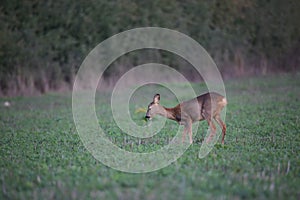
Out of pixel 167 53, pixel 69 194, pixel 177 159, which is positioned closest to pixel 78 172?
pixel 69 194

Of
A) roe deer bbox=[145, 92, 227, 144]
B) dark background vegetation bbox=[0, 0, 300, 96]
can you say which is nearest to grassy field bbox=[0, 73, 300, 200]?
roe deer bbox=[145, 92, 227, 144]

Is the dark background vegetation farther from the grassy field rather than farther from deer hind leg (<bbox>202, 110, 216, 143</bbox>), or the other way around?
deer hind leg (<bbox>202, 110, 216, 143</bbox>)

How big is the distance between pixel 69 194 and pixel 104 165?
5.69 ft

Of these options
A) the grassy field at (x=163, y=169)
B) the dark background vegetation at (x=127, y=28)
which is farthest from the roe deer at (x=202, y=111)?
the dark background vegetation at (x=127, y=28)

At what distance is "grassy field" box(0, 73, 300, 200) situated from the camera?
19.8 feet

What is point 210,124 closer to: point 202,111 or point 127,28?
point 202,111

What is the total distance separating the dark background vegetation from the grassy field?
7579 millimetres

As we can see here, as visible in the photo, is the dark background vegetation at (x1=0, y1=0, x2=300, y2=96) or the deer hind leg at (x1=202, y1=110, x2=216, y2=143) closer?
the deer hind leg at (x1=202, y1=110, x2=216, y2=143)

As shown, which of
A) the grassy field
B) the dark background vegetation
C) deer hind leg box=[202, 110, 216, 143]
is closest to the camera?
the grassy field

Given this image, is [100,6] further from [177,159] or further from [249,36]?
[177,159]

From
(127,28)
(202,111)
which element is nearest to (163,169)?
(202,111)

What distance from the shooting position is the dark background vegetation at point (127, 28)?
21359 mm

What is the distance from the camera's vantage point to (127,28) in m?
25.2

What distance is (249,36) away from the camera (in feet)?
100.0
